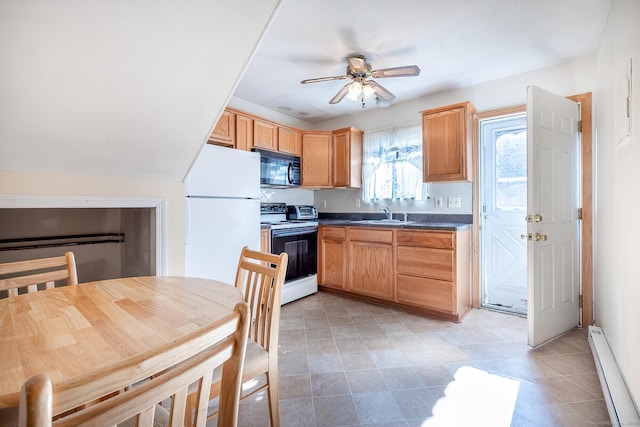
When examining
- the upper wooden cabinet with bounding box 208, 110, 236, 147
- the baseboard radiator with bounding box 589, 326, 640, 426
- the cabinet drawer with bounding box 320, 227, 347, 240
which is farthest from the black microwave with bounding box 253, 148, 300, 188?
the baseboard radiator with bounding box 589, 326, 640, 426

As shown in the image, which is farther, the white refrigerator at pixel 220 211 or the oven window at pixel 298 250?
the oven window at pixel 298 250

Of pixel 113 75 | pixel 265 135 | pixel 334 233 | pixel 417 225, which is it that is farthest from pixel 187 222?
pixel 417 225

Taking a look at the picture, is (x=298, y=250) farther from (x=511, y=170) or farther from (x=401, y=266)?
(x=511, y=170)

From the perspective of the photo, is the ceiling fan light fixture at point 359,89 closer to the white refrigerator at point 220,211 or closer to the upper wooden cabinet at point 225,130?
the white refrigerator at point 220,211

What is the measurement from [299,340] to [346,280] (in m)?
1.24

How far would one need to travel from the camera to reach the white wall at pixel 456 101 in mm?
2611

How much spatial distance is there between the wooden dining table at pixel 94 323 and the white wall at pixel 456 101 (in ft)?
9.20

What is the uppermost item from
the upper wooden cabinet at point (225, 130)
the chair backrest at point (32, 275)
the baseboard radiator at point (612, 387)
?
the upper wooden cabinet at point (225, 130)

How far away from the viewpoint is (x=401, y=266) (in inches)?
119

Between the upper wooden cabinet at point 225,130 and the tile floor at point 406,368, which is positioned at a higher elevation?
the upper wooden cabinet at point 225,130

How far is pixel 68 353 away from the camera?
0.71m

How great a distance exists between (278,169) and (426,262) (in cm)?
197

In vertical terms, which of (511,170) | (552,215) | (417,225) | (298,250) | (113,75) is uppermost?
(113,75)

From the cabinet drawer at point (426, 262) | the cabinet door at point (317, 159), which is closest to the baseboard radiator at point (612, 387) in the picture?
the cabinet drawer at point (426, 262)
